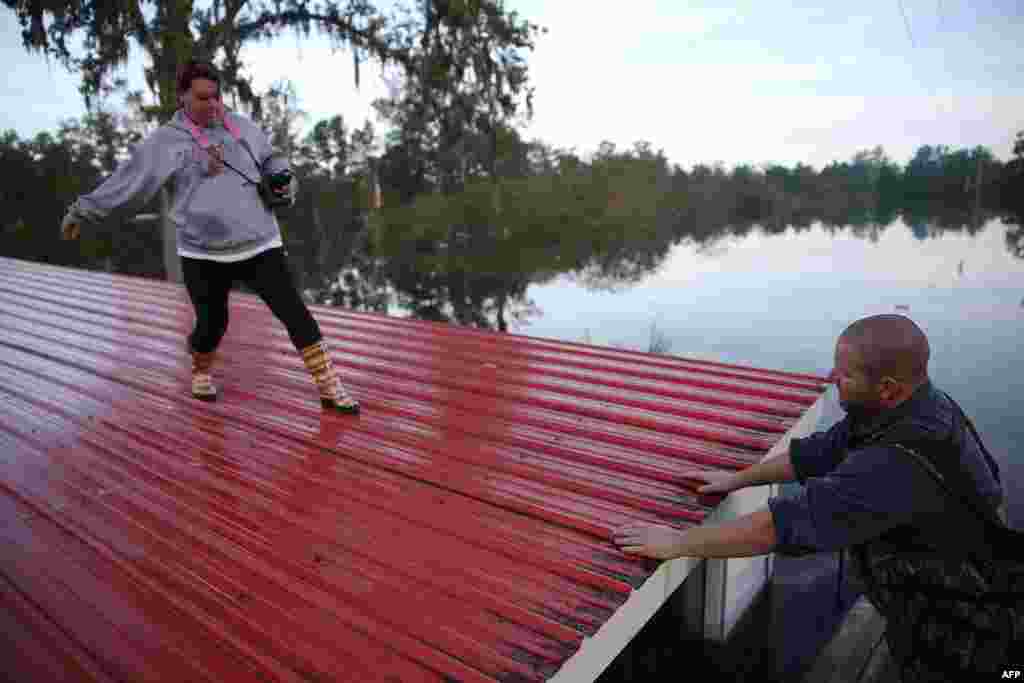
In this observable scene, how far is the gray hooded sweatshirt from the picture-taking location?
8.52 feet

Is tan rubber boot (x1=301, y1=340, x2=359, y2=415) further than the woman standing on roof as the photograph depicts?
Yes

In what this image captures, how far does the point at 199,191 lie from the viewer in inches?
105

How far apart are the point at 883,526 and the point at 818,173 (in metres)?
77.6

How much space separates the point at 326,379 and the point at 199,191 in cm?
96

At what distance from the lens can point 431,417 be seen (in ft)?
9.77

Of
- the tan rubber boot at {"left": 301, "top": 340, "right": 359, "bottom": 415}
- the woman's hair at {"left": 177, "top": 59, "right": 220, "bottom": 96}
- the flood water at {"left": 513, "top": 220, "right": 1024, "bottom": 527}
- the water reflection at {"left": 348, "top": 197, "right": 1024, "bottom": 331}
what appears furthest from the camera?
the water reflection at {"left": 348, "top": 197, "right": 1024, "bottom": 331}

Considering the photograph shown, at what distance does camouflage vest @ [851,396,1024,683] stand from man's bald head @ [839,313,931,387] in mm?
130

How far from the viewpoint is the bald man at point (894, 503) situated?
4.72ft

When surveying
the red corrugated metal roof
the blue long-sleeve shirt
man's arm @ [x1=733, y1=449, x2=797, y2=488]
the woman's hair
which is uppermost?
the woman's hair

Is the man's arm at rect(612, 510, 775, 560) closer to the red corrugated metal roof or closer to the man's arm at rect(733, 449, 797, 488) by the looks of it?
the red corrugated metal roof

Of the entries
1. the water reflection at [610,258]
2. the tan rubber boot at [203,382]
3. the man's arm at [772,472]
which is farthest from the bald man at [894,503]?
the water reflection at [610,258]

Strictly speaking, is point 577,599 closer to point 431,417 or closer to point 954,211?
point 431,417

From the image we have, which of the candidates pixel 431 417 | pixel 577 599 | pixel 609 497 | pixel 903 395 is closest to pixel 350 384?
pixel 431 417

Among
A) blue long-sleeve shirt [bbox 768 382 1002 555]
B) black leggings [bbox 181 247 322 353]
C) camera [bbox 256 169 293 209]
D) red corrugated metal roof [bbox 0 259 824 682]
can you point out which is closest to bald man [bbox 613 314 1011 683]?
blue long-sleeve shirt [bbox 768 382 1002 555]
